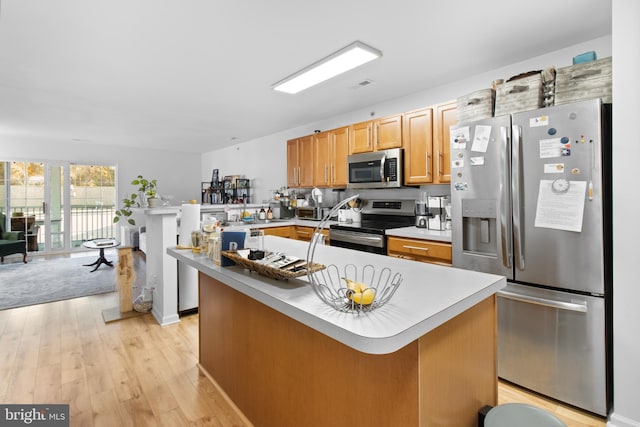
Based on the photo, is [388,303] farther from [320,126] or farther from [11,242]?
[11,242]

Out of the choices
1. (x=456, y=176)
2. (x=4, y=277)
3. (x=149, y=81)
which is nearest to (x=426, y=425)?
(x=456, y=176)

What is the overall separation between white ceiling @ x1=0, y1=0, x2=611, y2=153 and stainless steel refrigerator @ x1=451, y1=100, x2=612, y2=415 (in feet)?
2.51

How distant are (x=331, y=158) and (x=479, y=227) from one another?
2392 millimetres

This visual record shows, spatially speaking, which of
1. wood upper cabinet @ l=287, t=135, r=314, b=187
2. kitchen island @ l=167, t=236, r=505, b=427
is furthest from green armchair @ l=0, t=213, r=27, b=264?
kitchen island @ l=167, t=236, r=505, b=427

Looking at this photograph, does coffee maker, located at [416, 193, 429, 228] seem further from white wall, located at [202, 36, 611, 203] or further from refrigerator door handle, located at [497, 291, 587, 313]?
refrigerator door handle, located at [497, 291, 587, 313]

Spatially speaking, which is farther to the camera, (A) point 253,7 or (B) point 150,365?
(B) point 150,365

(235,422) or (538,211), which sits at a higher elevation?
(538,211)

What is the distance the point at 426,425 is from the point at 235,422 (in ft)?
4.03

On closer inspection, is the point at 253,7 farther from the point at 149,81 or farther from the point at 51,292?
the point at 51,292

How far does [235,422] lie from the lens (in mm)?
1807

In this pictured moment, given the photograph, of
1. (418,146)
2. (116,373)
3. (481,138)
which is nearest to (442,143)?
(418,146)

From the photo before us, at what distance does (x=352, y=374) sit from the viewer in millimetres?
1180

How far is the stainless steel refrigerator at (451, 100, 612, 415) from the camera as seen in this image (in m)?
1.86

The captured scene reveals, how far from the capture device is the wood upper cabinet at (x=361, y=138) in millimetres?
3881
